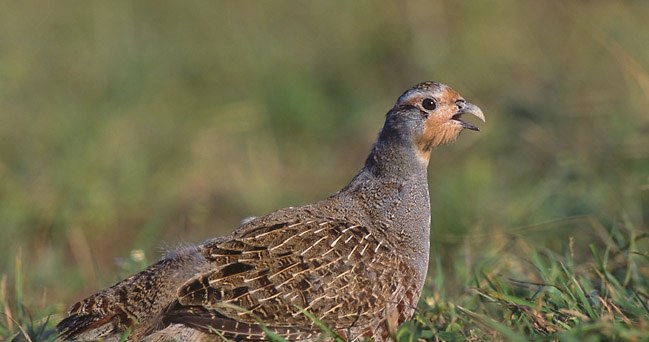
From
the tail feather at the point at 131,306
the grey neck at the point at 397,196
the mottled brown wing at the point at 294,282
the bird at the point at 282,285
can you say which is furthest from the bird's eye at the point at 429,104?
the tail feather at the point at 131,306

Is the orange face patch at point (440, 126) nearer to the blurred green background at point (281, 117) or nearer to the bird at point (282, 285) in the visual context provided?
the bird at point (282, 285)

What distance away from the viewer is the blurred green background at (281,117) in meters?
7.98

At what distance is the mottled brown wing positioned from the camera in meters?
4.85

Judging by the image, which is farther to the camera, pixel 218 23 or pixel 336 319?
pixel 218 23

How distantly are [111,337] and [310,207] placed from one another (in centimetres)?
111

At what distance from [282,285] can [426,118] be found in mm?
1242

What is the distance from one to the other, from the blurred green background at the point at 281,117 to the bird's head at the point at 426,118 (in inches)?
39.7

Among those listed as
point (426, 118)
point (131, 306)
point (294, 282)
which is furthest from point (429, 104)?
point (131, 306)

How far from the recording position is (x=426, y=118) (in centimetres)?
570

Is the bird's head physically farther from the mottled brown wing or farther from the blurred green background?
the blurred green background

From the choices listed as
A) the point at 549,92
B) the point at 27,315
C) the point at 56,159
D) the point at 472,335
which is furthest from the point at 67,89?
the point at 472,335

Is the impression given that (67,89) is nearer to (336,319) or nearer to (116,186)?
→ (116,186)

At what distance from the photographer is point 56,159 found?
31.2 ft

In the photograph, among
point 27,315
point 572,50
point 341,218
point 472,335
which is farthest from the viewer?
point 572,50
